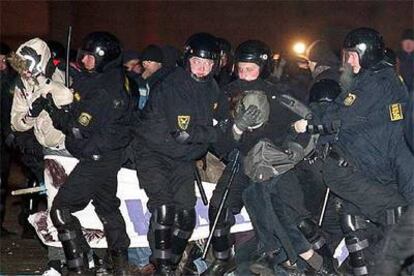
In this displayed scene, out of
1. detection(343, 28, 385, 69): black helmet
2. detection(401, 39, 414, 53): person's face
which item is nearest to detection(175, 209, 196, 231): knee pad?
detection(343, 28, 385, 69): black helmet

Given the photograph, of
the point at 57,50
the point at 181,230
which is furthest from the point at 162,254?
the point at 57,50

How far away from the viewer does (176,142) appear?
718cm

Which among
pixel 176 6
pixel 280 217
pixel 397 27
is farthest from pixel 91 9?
pixel 280 217

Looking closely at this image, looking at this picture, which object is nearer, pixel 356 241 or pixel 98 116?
pixel 356 241

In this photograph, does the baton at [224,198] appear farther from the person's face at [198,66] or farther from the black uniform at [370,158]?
the black uniform at [370,158]

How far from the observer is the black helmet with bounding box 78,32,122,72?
7414 millimetres

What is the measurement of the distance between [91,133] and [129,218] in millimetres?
968

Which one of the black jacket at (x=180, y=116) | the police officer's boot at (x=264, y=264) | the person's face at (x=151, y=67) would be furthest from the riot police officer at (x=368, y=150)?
the person's face at (x=151, y=67)

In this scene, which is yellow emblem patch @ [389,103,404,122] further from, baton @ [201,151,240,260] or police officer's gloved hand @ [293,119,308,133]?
baton @ [201,151,240,260]

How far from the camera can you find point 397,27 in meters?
17.6

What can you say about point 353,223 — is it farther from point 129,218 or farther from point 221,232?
point 129,218

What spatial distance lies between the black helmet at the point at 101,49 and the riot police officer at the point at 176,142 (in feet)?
1.61

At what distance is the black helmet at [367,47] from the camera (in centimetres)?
684

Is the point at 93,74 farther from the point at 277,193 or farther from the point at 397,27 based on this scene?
the point at 397,27
